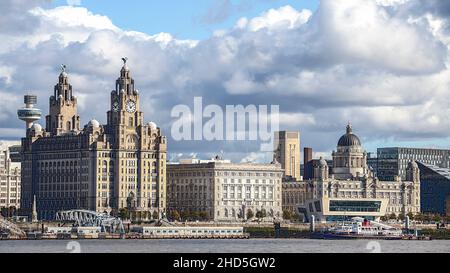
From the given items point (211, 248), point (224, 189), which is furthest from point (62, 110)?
point (211, 248)

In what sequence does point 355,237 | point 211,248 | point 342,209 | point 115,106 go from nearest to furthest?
point 211,248, point 355,237, point 342,209, point 115,106

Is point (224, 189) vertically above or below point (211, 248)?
above

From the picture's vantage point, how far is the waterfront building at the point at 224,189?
182 m

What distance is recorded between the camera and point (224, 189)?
7224 inches

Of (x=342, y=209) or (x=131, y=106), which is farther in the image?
(x=131, y=106)

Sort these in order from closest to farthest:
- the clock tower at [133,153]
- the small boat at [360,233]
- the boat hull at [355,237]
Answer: the boat hull at [355,237] → the small boat at [360,233] → the clock tower at [133,153]

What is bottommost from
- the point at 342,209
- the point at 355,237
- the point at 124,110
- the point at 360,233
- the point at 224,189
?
the point at 355,237

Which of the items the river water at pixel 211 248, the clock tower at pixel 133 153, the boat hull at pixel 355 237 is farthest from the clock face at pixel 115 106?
the river water at pixel 211 248

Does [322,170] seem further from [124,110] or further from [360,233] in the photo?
[360,233]

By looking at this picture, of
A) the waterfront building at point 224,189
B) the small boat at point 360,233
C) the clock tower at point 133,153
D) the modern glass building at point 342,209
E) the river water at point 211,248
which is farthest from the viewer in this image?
the waterfront building at point 224,189

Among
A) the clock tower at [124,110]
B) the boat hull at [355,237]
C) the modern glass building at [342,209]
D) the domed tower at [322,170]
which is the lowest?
the boat hull at [355,237]

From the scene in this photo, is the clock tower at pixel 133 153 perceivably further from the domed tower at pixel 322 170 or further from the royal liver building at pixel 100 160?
the domed tower at pixel 322 170

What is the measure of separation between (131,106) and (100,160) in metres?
9.38
